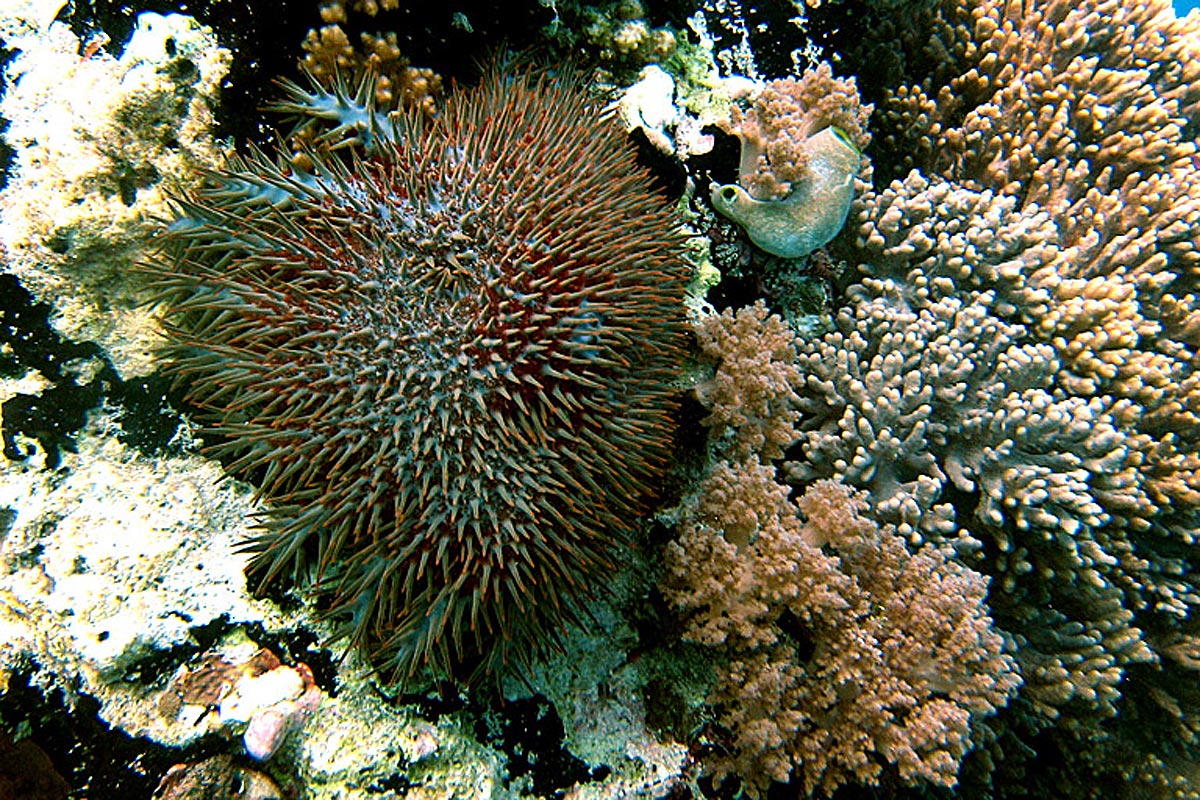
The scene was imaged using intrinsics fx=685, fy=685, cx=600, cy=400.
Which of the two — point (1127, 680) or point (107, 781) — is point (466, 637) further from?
point (1127, 680)

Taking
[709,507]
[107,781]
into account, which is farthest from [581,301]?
[107,781]

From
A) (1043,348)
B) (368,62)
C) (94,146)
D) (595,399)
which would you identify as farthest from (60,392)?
(1043,348)

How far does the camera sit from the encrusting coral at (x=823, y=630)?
2.91 meters

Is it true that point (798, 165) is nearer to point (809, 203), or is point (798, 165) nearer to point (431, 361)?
point (809, 203)

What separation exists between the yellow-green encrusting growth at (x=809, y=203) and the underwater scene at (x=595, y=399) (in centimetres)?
2

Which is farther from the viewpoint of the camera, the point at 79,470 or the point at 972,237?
the point at 972,237

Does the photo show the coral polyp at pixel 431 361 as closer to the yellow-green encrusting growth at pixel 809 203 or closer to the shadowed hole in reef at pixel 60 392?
the shadowed hole in reef at pixel 60 392

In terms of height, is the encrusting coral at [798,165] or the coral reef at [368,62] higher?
the encrusting coral at [798,165]

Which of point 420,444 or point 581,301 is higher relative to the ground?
point 581,301

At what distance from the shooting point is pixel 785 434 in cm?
325

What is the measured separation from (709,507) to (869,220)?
66.8 inches

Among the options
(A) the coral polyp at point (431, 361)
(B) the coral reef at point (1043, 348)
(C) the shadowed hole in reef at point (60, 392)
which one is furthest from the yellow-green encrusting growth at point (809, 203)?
(C) the shadowed hole in reef at point (60, 392)

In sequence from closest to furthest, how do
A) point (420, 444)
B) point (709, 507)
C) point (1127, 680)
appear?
point (420, 444) < point (709, 507) < point (1127, 680)

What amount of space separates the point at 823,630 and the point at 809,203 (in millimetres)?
1952
